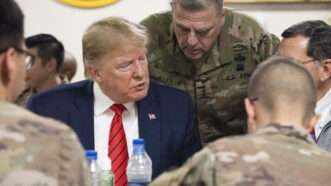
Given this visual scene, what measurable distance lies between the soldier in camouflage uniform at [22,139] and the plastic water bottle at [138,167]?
95 centimetres

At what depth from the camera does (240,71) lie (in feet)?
10.2

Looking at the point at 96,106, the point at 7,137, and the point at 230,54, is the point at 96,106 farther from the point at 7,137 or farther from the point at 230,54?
the point at 7,137

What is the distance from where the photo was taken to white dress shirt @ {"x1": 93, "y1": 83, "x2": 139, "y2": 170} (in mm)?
2607

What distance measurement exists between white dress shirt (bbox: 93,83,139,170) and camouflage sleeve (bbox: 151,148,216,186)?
3.13ft

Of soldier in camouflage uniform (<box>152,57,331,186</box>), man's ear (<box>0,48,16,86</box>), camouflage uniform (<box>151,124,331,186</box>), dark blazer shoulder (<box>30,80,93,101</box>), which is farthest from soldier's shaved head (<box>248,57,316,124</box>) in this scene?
dark blazer shoulder (<box>30,80,93,101</box>)

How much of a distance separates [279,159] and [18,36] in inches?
24.9

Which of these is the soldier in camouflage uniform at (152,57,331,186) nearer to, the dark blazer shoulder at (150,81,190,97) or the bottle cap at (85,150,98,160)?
the bottle cap at (85,150,98,160)

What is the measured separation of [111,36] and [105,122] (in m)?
0.32

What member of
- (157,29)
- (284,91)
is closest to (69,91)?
(157,29)

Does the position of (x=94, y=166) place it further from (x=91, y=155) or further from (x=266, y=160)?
Answer: (x=266, y=160)

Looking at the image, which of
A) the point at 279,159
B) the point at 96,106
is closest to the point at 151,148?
the point at 96,106

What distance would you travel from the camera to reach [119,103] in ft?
8.68

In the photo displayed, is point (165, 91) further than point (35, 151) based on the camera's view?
Yes

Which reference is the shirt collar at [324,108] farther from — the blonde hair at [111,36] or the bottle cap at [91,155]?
the bottle cap at [91,155]
